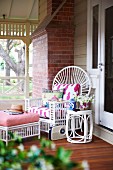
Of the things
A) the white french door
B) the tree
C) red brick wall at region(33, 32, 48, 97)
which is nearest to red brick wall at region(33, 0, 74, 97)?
red brick wall at region(33, 32, 48, 97)

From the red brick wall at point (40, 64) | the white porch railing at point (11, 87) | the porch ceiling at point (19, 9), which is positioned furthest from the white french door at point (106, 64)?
the white porch railing at point (11, 87)

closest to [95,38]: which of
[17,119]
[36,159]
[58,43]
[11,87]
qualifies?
[58,43]

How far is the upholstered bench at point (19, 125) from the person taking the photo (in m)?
4.53

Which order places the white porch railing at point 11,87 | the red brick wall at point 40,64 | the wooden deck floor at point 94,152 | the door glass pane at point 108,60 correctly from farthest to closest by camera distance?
the white porch railing at point 11,87
the red brick wall at point 40,64
the door glass pane at point 108,60
the wooden deck floor at point 94,152

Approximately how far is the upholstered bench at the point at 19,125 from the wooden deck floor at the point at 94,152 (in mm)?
162

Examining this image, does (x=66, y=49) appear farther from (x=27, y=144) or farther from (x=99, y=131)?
(x=27, y=144)

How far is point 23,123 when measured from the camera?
4.73 meters

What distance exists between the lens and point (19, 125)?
184 inches

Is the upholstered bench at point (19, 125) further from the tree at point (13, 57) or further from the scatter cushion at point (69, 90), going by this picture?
the tree at point (13, 57)

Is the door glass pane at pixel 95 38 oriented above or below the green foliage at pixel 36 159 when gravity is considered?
above

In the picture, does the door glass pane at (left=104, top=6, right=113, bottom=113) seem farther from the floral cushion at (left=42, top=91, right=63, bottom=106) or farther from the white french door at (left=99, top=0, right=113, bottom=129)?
the floral cushion at (left=42, top=91, right=63, bottom=106)

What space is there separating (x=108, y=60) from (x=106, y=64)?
0.26ft

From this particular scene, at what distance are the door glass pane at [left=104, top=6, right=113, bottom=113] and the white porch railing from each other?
219 inches

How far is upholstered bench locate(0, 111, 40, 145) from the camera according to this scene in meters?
4.53
